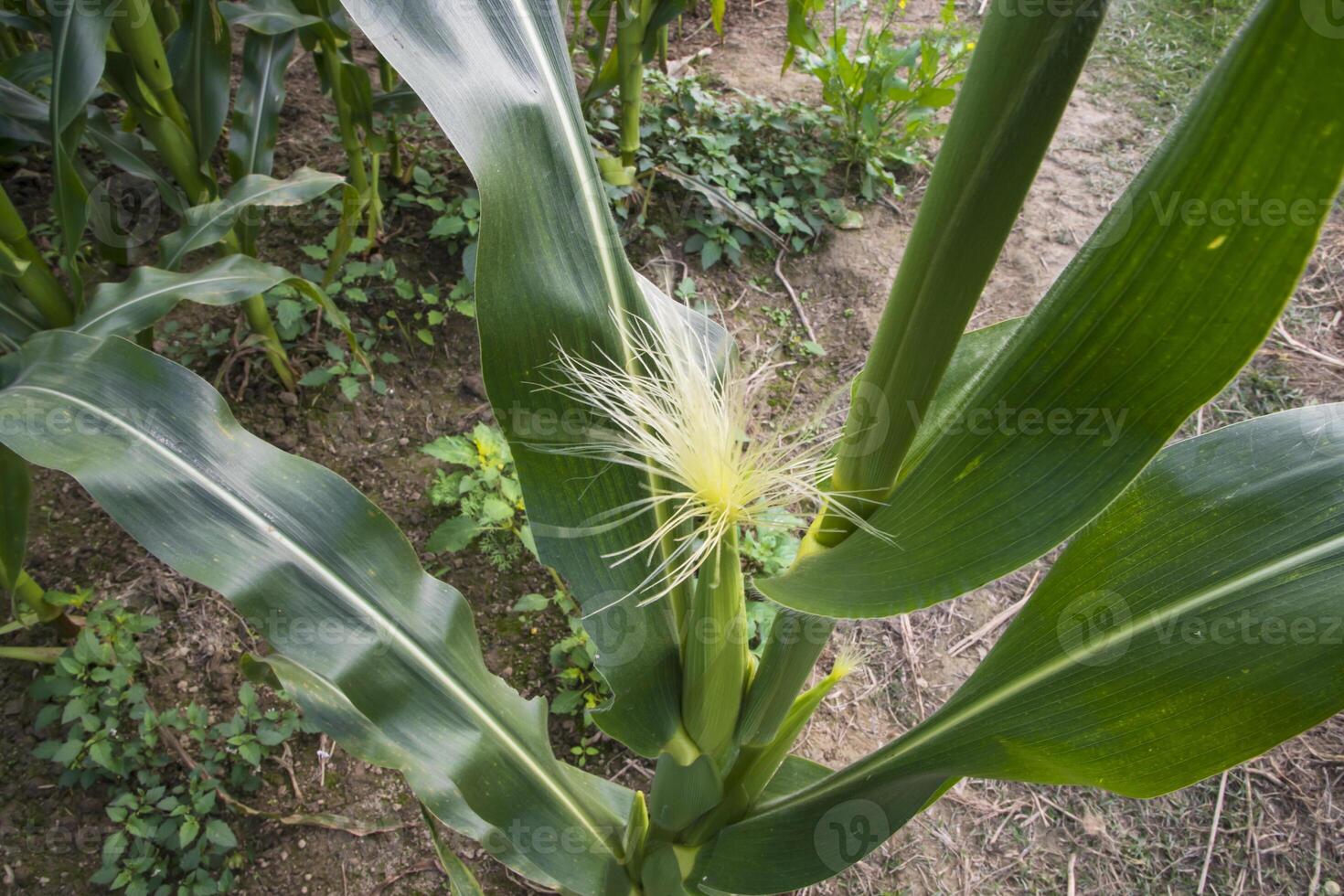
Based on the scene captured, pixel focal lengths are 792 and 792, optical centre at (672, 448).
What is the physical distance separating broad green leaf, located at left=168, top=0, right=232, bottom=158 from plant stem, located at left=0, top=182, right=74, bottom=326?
48cm

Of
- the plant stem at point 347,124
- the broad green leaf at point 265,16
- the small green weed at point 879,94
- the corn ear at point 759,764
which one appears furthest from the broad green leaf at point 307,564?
the small green weed at point 879,94

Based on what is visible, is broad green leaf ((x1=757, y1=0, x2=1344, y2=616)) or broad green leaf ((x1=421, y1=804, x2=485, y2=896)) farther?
broad green leaf ((x1=421, y1=804, x2=485, y2=896))

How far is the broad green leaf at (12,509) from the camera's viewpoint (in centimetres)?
140

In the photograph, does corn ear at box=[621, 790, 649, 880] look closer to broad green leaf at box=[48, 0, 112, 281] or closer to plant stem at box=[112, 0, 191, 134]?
broad green leaf at box=[48, 0, 112, 281]

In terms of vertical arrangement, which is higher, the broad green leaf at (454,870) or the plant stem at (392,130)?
the plant stem at (392,130)

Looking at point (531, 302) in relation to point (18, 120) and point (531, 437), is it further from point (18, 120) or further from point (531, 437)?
point (18, 120)

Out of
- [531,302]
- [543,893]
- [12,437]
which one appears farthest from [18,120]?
[543,893]

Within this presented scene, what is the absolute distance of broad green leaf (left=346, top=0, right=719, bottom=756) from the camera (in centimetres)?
94

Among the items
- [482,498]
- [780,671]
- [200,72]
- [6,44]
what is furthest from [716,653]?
[6,44]

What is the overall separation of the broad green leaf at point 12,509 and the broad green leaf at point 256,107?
2.92 feet

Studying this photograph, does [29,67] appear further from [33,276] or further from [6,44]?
[6,44]

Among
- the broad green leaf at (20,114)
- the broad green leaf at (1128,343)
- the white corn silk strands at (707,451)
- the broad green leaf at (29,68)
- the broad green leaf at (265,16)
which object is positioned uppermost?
the broad green leaf at (1128,343)

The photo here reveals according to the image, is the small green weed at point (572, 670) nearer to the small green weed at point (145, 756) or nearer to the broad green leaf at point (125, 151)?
the small green weed at point (145, 756)

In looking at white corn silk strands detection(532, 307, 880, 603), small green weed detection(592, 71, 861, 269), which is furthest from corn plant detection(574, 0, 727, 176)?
white corn silk strands detection(532, 307, 880, 603)
